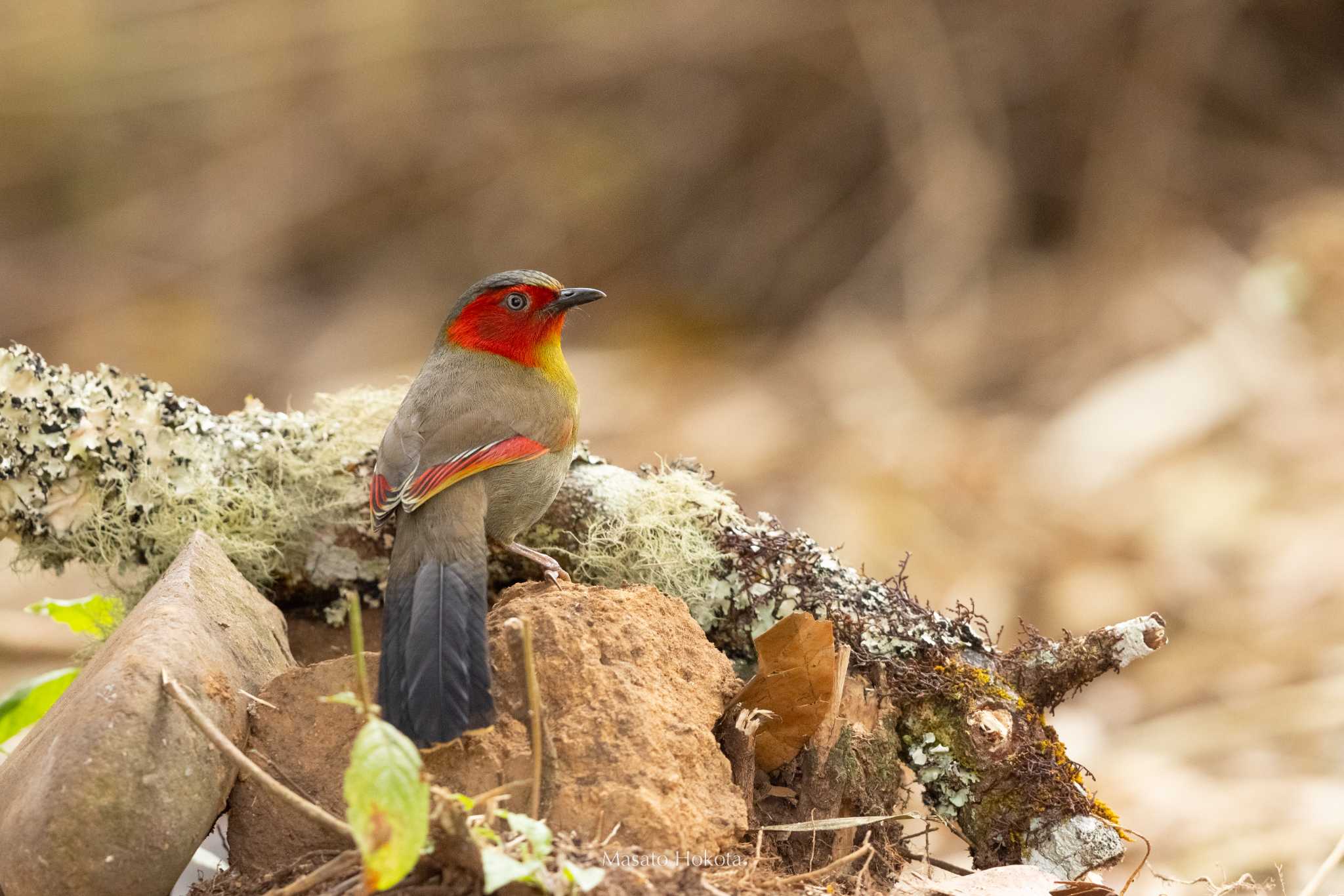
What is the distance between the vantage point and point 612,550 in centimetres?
316

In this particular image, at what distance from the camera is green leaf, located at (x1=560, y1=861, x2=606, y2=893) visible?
5.85 feet

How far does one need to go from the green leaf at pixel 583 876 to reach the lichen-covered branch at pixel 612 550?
82 cm

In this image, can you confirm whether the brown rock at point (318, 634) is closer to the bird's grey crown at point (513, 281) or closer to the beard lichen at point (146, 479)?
the beard lichen at point (146, 479)

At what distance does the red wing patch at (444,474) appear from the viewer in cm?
270

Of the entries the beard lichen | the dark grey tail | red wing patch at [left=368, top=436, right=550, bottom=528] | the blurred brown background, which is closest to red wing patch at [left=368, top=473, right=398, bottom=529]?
red wing patch at [left=368, top=436, right=550, bottom=528]

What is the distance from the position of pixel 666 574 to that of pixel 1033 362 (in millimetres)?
4442

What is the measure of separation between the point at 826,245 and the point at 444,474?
521 centimetres

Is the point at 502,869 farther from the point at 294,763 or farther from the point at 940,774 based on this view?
the point at 940,774

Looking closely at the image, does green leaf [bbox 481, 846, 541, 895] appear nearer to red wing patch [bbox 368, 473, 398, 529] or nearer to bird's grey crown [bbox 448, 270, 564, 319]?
red wing patch [bbox 368, 473, 398, 529]

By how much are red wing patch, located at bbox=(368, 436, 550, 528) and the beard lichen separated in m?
0.54

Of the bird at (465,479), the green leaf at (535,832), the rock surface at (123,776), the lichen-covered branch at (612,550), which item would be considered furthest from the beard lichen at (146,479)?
the green leaf at (535,832)

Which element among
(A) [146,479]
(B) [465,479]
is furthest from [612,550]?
(A) [146,479]

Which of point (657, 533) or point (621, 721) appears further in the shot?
point (657, 533)

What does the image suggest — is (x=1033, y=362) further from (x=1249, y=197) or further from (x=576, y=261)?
(x=576, y=261)
